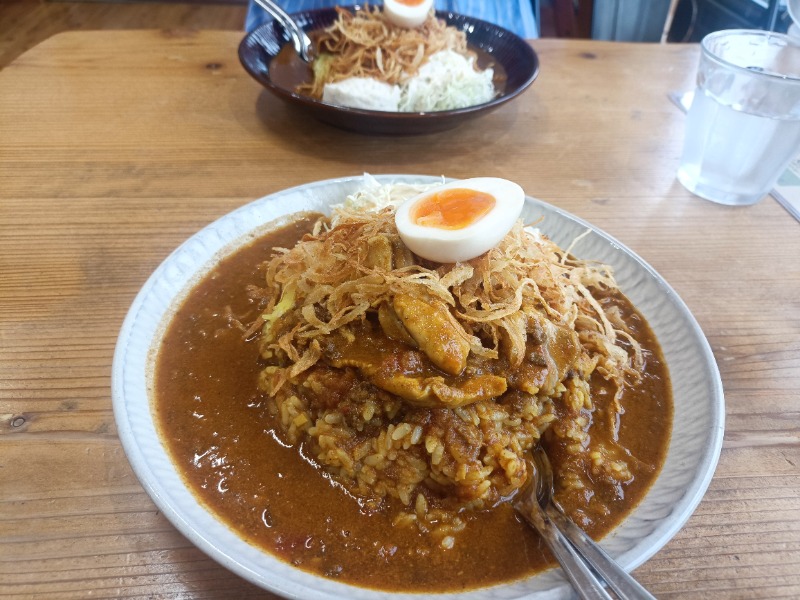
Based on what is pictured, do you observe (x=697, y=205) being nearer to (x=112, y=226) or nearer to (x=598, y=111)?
(x=598, y=111)

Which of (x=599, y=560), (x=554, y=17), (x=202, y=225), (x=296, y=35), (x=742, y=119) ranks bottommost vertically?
(x=554, y=17)

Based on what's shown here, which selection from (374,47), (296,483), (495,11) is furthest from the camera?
(495,11)

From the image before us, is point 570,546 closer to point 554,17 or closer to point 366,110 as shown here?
point 366,110

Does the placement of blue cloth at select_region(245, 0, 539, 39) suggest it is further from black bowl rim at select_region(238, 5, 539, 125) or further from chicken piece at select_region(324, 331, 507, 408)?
chicken piece at select_region(324, 331, 507, 408)

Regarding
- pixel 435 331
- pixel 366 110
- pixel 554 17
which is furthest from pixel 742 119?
pixel 554 17

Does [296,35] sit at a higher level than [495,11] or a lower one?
higher

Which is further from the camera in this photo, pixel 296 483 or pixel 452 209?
pixel 452 209

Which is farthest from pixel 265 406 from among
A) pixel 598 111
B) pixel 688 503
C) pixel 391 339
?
pixel 598 111
